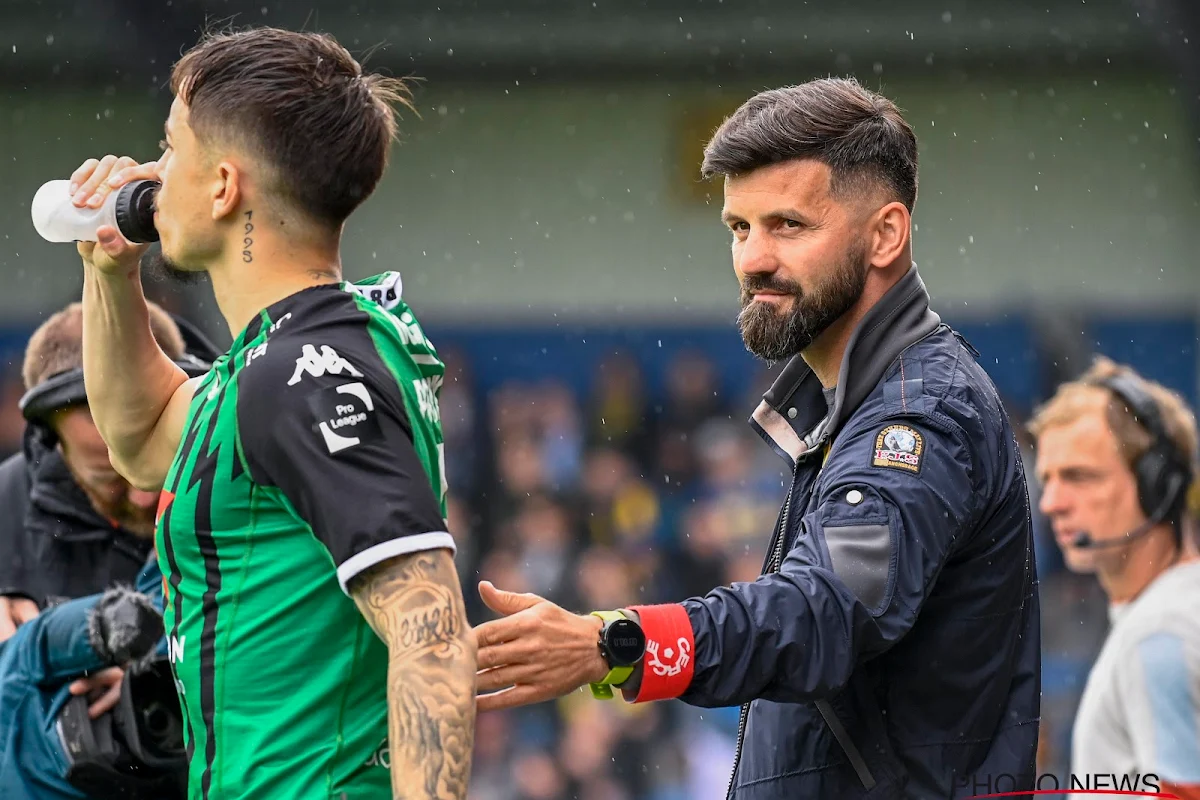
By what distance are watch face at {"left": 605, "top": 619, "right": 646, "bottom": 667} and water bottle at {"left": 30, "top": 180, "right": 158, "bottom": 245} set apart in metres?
1.02

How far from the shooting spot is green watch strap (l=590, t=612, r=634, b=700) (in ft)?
8.23

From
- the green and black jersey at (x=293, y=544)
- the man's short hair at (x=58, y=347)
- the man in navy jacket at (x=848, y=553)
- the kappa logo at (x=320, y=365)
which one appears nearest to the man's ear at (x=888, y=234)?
the man in navy jacket at (x=848, y=553)

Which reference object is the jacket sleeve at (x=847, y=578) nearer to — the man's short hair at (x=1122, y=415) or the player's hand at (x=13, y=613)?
the player's hand at (x=13, y=613)

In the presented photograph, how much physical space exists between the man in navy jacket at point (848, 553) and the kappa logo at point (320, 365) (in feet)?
1.33

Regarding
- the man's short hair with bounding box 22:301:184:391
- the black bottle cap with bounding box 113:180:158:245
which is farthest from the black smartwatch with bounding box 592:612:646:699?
the man's short hair with bounding box 22:301:184:391

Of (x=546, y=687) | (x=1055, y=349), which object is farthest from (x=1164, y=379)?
(x=546, y=687)

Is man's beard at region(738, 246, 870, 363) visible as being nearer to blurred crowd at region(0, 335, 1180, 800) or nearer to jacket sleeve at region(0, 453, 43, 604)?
jacket sleeve at region(0, 453, 43, 604)

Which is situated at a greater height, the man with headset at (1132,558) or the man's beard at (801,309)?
the man's beard at (801,309)

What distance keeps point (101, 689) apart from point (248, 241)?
1628mm

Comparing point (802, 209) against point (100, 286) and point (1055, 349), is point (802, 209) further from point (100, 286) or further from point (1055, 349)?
point (1055, 349)

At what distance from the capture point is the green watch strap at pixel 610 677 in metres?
2.51

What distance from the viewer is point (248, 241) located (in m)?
2.54

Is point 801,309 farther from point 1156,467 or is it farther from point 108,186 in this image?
point 1156,467

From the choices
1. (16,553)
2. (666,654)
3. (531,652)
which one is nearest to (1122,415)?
(666,654)
